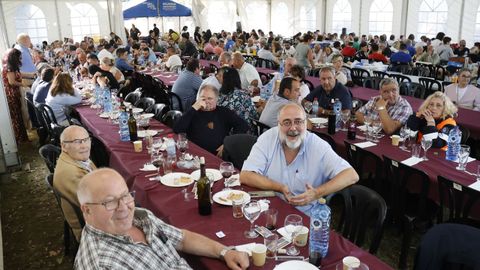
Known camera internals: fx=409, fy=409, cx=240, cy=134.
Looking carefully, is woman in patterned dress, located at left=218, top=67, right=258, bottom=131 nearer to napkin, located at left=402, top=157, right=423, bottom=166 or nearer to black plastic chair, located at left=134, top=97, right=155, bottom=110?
black plastic chair, located at left=134, top=97, right=155, bottom=110

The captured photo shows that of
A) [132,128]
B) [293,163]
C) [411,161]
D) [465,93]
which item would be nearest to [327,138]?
[411,161]

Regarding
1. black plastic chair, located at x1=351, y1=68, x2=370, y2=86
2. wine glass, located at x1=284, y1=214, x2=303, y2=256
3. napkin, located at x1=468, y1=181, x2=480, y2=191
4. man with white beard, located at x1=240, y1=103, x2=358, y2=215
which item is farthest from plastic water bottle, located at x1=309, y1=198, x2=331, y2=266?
black plastic chair, located at x1=351, y1=68, x2=370, y2=86

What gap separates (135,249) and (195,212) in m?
0.74

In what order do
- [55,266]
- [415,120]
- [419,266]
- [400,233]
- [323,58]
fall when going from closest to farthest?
[419,266] < [55,266] < [400,233] < [415,120] < [323,58]

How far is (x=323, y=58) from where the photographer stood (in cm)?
1148

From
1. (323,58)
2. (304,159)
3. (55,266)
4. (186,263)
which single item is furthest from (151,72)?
(186,263)

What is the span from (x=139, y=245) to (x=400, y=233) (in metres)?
2.84

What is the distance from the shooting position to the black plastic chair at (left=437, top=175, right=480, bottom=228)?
9.71 ft

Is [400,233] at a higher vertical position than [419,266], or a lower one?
lower

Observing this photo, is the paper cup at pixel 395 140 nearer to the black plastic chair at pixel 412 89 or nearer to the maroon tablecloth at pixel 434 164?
the maroon tablecloth at pixel 434 164

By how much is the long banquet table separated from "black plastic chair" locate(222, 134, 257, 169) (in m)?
0.24

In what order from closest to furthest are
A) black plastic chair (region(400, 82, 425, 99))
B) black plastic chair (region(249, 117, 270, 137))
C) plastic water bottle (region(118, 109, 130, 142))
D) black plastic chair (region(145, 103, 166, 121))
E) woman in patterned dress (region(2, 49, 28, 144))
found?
plastic water bottle (region(118, 109, 130, 142)), black plastic chair (region(249, 117, 270, 137)), black plastic chair (region(145, 103, 166, 121)), woman in patterned dress (region(2, 49, 28, 144)), black plastic chair (region(400, 82, 425, 99))

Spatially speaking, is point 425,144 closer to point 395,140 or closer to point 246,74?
point 395,140

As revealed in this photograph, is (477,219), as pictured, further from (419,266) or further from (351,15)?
(351,15)
